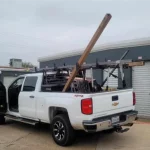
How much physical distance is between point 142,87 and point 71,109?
6.30m

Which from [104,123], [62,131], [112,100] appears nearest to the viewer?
[104,123]

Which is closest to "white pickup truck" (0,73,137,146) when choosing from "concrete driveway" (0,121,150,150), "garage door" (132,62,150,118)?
"concrete driveway" (0,121,150,150)

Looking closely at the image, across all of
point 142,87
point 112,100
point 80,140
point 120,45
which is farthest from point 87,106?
point 120,45

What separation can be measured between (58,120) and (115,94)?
1.63 metres

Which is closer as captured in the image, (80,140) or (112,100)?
(112,100)

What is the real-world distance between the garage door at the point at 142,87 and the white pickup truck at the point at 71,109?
182 inches

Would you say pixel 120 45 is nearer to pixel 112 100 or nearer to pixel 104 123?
pixel 112 100

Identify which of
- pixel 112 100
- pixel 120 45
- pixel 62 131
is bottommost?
pixel 62 131

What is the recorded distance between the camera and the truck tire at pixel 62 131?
22.1ft

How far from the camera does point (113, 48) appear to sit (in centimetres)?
1304

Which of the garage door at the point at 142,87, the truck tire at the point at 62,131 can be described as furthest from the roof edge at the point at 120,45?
the truck tire at the point at 62,131

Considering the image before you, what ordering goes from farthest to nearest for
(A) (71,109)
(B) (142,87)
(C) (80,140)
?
(B) (142,87)
(C) (80,140)
(A) (71,109)

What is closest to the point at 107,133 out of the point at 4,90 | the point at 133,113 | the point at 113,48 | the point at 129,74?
the point at 133,113

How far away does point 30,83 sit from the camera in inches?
334
